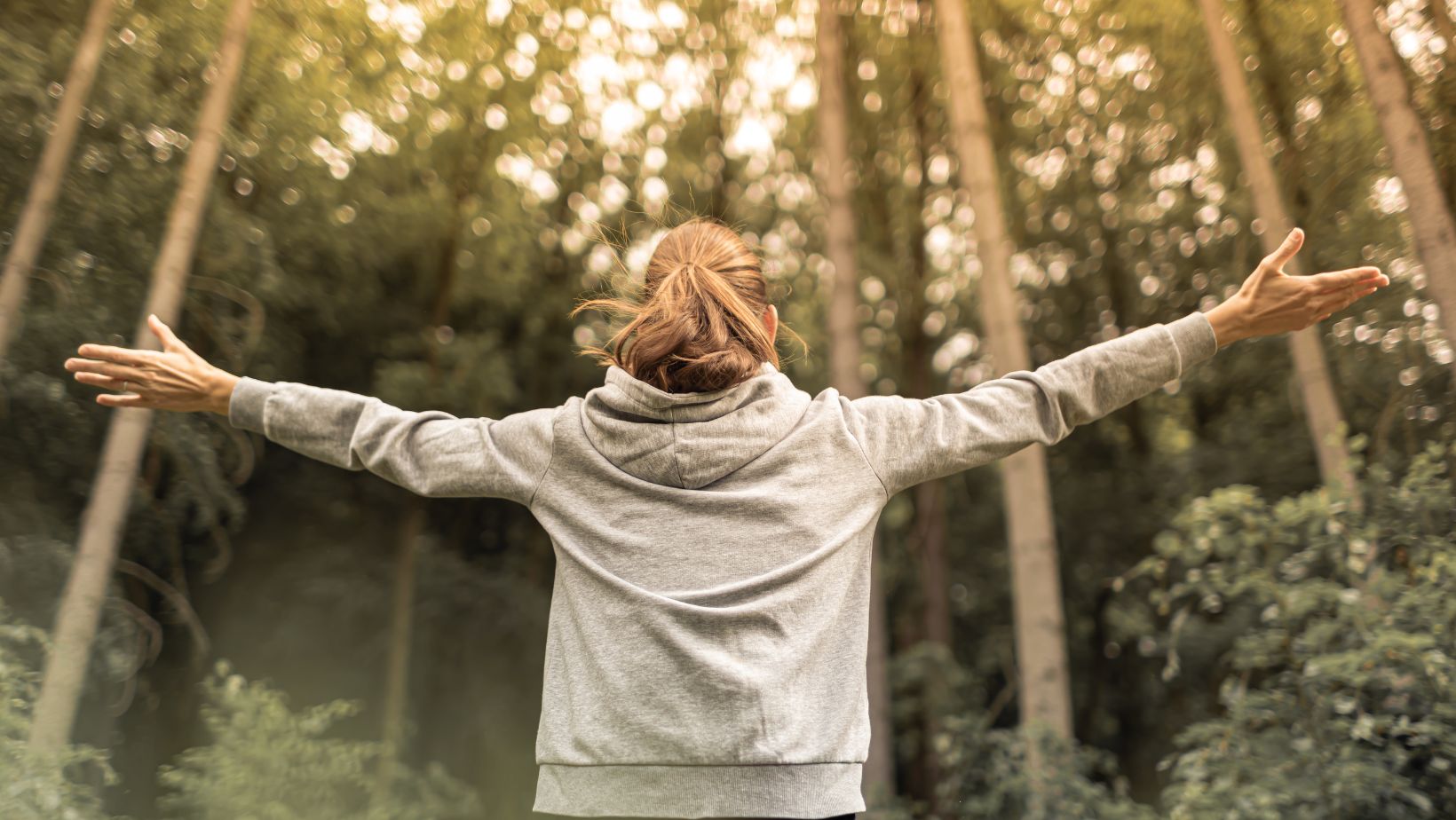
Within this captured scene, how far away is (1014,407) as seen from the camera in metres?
1.36

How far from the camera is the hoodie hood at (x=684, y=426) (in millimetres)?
1252

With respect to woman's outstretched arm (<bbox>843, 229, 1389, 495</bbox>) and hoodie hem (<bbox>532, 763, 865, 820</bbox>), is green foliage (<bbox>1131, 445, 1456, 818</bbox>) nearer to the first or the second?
woman's outstretched arm (<bbox>843, 229, 1389, 495</bbox>)

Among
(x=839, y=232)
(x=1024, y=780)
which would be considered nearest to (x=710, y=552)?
(x=1024, y=780)

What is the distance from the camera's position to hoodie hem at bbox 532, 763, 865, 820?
117 centimetres

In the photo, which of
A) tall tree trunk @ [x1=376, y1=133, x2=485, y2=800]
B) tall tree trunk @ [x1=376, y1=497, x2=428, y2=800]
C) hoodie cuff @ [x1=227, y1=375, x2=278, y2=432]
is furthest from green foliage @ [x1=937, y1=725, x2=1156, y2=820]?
tall tree trunk @ [x1=376, y1=133, x2=485, y2=800]

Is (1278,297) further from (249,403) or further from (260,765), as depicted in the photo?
(260,765)

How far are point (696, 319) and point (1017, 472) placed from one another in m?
5.47

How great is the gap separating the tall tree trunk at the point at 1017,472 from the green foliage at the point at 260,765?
16.0 ft

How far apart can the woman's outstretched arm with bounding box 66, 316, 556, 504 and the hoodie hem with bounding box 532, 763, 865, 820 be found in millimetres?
366

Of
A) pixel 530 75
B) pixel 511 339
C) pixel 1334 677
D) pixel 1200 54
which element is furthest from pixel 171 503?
pixel 1200 54

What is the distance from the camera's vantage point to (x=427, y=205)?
1218 centimetres

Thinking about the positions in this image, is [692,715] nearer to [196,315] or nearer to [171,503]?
[196,315]

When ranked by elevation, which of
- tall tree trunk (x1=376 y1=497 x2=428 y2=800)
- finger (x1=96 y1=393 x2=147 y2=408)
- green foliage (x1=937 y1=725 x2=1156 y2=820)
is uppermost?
tall tree trunk (x1=376 y1=497 x2=428 y2=800)

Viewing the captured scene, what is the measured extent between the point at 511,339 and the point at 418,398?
6.39 ft
